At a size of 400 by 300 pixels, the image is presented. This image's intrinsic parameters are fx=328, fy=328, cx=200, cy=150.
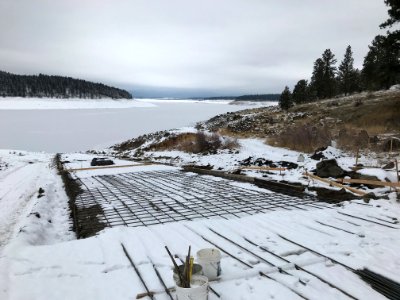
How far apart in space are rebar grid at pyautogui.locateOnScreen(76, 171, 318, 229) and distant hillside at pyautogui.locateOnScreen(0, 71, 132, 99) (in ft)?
281

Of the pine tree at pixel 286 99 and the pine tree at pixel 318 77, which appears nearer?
the pine tree at pixel 286 99

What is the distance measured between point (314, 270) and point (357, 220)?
7.40ft

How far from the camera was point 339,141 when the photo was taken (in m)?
14.7

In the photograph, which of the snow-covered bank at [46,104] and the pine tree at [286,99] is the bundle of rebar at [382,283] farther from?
the snow-covered bank at [46,104]

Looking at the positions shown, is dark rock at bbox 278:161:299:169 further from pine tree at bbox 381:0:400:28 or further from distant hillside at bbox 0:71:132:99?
distant hillside at bbox 0:71:132:99

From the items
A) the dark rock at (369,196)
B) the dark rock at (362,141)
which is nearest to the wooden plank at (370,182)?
the dark rock at (369,196)

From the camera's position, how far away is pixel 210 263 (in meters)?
3.79

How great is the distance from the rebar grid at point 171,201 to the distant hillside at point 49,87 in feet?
281

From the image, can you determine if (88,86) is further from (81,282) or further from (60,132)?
(81,282)

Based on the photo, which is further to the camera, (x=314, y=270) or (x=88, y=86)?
(x=88, y=86)

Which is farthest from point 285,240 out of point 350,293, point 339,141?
point 339,141

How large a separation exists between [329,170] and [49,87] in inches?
3944

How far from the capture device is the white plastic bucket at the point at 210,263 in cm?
377

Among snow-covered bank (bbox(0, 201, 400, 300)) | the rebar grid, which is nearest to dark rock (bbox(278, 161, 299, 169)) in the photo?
the rebar grid
